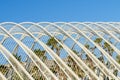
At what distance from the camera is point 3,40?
159 ft

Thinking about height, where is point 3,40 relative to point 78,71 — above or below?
above

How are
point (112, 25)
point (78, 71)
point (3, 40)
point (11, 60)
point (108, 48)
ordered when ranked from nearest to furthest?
1. point (11, 60)
2. point (3, 40)
3. point (112, 25)
4. point (78, 71)
5. point (108, 48)

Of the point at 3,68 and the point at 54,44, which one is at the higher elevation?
the point at 54,44

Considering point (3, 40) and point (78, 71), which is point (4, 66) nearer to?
point (3, 40)

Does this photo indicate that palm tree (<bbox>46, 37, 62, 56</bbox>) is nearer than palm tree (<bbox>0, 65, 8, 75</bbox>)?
No

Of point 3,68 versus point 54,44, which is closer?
point 3,68

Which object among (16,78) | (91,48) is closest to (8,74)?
(16,78)

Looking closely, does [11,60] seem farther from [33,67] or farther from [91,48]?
[91,48]

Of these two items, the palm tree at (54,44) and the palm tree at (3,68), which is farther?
the palm tree at (54,44)

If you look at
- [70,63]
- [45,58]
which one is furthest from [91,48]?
[45,58]

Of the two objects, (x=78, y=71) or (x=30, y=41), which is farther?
(x=78, y=71)

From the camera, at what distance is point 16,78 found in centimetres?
4894

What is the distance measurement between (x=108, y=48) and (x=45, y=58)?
11.2 metres

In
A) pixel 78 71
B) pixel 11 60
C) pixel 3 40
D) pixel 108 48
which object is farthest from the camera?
pixel 108 48
